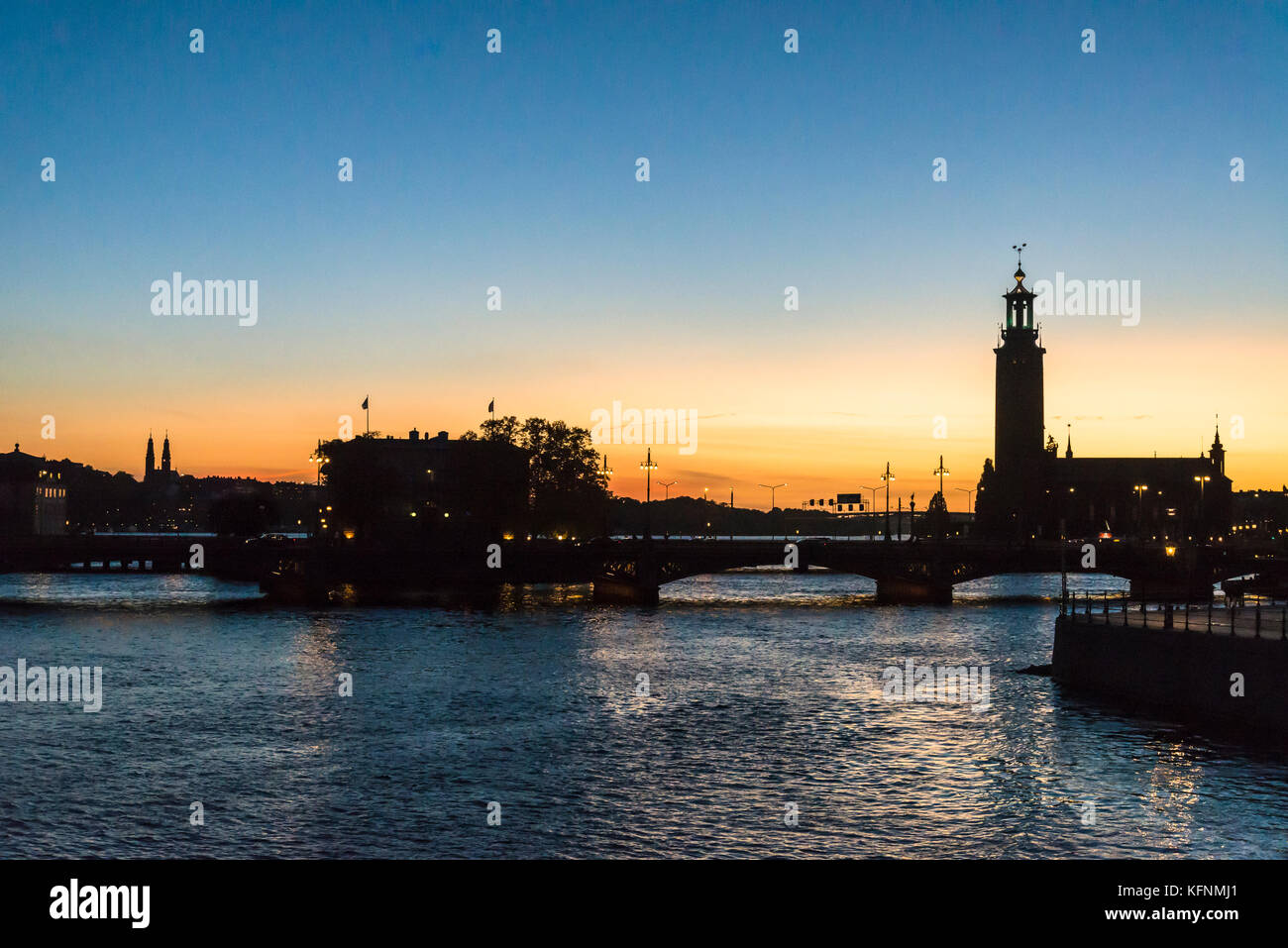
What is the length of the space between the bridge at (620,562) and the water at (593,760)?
4067cm

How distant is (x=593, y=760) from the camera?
40.2 meters

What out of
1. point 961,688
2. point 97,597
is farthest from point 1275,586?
point 97,597

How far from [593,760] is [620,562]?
82.2 metres

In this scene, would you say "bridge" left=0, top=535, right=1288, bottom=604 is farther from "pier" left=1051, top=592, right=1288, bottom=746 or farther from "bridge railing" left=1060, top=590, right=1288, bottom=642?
"pier" left=1051, top=592, right=1288, bottom=746

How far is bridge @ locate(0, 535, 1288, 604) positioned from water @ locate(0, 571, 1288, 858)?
4067cm

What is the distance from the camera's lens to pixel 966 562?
4872 inches

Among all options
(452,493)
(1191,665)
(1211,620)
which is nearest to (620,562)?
(452,493)

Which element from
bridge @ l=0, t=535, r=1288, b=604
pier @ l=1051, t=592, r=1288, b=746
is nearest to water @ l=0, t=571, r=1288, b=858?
pier @ l=1051, t=592, r=1288, b=746

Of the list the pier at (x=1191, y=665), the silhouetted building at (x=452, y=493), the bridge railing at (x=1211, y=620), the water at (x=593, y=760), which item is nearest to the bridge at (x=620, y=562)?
the silhouetted building at (x=452, y=493)

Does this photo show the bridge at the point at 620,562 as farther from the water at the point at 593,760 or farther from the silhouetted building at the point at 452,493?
the water at the point at 593,760

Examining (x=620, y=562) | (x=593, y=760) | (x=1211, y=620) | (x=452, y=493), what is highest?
(x=452, y=493)

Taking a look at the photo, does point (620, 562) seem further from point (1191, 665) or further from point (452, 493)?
point (1191, 665)
